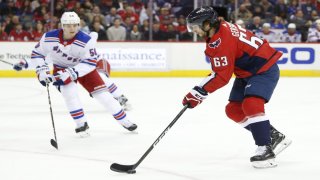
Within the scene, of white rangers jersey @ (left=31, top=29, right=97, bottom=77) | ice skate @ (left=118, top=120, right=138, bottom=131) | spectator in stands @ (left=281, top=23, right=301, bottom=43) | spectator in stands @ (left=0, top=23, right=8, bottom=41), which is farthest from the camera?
spectator in stands @ (left=281, top=23, right=301, bottom=43)

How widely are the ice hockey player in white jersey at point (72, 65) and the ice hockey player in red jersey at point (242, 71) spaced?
152 centimetres

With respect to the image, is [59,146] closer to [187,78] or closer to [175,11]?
[187,78]

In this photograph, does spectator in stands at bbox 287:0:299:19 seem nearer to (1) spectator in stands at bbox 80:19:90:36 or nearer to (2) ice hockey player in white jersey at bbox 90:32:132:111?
(1) spectator in stands at bbox 80:19:90:36

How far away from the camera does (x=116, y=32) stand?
12.3 metres

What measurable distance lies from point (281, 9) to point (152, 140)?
8.61 meters

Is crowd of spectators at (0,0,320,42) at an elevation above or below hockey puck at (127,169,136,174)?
below

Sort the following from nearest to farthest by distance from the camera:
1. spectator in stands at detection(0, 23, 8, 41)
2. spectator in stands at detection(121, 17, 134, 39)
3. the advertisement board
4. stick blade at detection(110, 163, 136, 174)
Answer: stick blade at detection(110, 163, 136, 174)
the advertisement board
spectator in stands at detection(0, 23, 8, 41)
spectator in stands at detection(121, 17, 134, 39)

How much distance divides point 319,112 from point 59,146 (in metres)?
3.26

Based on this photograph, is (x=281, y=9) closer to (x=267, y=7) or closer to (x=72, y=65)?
(x=267, y=7)

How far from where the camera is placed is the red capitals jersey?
410 centimetres

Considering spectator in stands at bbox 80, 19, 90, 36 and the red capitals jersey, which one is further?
spectator in stands at bbox 80, 19, 90, 36

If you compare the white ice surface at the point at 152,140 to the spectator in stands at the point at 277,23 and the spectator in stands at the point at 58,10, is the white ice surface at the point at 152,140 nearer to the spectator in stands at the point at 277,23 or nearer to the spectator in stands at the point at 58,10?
the spectator in stands at the point at 58,10

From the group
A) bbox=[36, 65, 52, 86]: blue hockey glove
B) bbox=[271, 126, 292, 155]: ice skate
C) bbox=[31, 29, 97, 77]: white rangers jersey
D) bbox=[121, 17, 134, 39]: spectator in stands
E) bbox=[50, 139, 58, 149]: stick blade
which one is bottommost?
bbox=[121, 17, 134, 39]: spectator in stands

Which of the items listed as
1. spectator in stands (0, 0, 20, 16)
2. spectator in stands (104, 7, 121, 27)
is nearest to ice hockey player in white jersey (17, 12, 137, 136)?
spectator in stands (0, 0, 20, 16)
